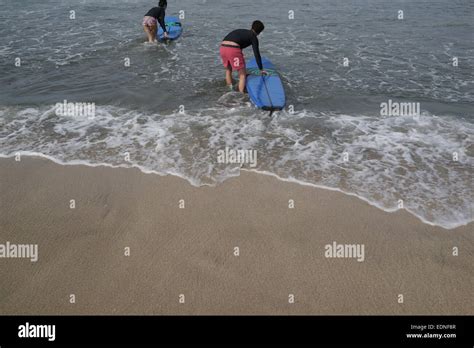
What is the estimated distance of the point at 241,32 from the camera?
7625mm

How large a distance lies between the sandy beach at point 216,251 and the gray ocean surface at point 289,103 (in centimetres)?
46

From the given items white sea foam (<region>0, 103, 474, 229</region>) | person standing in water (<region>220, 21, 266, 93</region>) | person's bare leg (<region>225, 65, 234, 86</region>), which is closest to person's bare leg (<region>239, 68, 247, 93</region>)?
person standing in water (<region>220, 21, 266, 93</region>)

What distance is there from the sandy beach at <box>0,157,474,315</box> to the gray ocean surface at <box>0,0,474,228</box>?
46 cm

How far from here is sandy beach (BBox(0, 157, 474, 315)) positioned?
340 cm

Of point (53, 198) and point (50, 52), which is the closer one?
point (53, 198)

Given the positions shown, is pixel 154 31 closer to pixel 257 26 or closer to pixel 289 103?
pixel 257 26

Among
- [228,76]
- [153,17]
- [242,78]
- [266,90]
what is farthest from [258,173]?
[153,17]

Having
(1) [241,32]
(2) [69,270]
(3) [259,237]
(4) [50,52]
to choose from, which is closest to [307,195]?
(3) [259,237]

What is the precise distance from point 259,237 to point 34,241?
8.49 feet

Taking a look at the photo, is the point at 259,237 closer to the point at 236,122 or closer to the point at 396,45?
the point at 236,122

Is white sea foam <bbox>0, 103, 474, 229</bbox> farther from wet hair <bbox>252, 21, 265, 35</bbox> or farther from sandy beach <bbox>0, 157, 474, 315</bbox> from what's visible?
wet hair <bbox>252, 21, 265, 35</bbox>

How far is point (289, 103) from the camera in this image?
7629 millimetres
